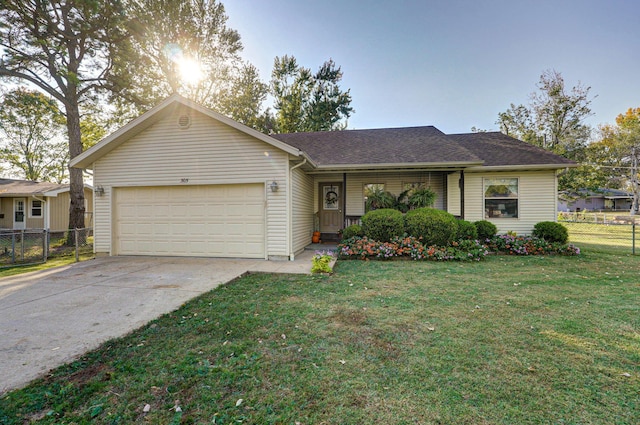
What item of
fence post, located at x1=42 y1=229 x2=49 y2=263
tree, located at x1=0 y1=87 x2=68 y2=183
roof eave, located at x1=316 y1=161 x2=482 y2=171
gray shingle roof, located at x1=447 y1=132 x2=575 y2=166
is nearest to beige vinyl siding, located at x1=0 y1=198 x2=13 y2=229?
tree, located at x1=0 y1=87 x2=68 y2=183

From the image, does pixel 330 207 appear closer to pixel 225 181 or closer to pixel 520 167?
pixel 225 181

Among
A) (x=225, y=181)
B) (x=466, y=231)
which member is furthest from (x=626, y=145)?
(x=225, y=181)

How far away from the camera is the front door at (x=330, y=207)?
10.9 metres

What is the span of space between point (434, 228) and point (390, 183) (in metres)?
3.07

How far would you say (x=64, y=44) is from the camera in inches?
454

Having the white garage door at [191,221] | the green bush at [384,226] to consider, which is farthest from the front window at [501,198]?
the white garage door at [191,221]

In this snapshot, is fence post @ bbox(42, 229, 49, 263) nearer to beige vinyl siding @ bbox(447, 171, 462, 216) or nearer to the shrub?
the shrub

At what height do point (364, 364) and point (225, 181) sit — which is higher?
point (225, 181)

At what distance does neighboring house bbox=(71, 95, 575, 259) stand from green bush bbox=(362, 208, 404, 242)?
1682 mm

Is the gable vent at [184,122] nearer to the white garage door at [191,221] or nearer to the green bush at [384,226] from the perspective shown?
the white garage door at [191,221]

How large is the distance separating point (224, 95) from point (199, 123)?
1379 centimetres

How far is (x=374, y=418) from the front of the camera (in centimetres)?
185

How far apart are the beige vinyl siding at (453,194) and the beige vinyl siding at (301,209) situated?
504 centimetres

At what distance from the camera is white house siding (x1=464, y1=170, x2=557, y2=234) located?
9672 mm
